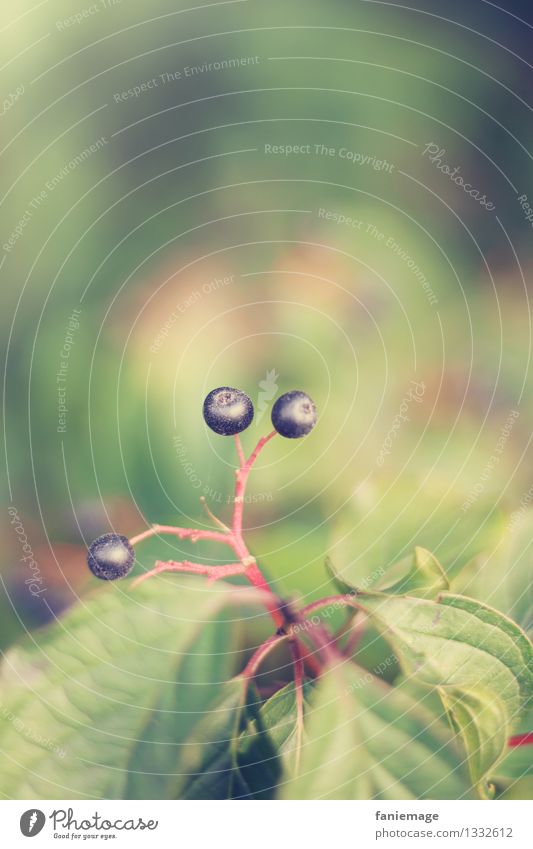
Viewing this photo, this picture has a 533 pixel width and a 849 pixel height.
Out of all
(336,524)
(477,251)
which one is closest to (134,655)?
(336,524)

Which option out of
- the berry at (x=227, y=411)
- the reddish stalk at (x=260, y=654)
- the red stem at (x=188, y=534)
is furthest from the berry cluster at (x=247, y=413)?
the reddish stalk at (x=260, y=654)

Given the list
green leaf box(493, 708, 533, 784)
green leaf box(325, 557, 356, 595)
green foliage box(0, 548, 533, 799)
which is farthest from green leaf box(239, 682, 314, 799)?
green leaf box(493, 708, 533, 784)

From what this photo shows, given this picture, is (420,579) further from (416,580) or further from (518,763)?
(518,763)

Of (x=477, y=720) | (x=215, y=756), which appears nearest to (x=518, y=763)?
(x=477, y=720)

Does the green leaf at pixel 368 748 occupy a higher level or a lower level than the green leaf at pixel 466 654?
lower

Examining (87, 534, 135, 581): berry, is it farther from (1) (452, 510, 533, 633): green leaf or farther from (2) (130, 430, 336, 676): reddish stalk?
(1) (452, 510, 533, 633): green leaf

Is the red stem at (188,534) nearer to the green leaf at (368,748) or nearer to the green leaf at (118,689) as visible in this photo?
the green leaf at (118,689)
